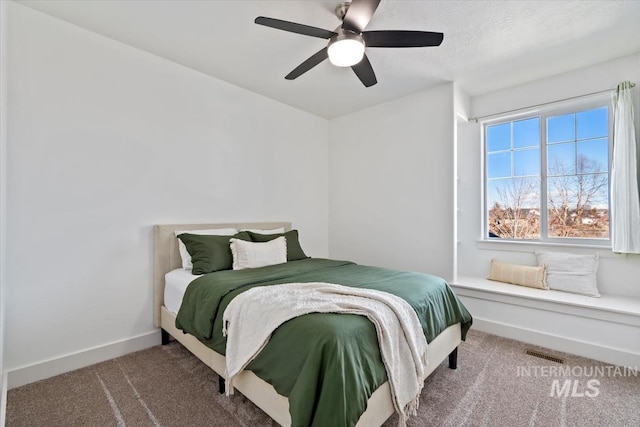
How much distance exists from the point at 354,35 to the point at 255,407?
95.4 inches

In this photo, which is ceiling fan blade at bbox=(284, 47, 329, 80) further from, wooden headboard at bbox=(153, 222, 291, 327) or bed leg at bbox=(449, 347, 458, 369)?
bed leg at bbox=(449, 347, 458, 369)

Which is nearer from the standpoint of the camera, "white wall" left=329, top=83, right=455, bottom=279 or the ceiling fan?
the ceiling fan

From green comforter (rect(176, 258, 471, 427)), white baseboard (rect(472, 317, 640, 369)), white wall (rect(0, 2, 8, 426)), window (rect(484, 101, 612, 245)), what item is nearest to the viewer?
green comforter (rect(176, 258, 471, 427))

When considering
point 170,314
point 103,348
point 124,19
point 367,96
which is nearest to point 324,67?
point 367,96

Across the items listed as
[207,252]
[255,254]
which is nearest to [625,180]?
[255,254]

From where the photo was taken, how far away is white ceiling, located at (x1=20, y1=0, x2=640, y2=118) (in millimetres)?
2051

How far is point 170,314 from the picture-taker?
2.46 m

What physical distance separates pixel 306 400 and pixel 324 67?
9.17 ft

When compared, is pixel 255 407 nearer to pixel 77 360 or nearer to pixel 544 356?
pixel 77 360

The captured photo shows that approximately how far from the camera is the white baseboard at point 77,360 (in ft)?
6.57

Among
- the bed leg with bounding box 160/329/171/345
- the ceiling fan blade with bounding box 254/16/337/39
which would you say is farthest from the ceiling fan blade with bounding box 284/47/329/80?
the bed leg with bounding box 160/329/171/345

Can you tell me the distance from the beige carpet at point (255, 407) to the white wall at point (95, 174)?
0.38 meters

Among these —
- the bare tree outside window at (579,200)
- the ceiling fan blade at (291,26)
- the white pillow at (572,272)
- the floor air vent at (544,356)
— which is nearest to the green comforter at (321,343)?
the floor air vent at (544,356)

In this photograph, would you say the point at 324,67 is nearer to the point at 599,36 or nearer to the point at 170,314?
the point at 599,36
